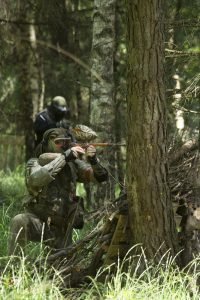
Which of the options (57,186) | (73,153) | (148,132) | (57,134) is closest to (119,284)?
(148,132)

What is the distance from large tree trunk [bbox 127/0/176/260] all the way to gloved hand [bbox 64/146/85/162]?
21.9 inches

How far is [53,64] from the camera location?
52.3 ft

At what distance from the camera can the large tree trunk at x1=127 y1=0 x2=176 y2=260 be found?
544 centimetres

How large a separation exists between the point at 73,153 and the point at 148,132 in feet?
2.80

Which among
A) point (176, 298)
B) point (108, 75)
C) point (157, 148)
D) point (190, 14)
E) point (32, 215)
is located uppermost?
point (190, 14)

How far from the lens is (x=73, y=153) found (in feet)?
19.6

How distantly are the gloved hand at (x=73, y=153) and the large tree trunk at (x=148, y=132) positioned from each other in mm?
557

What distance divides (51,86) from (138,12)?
34.0ft

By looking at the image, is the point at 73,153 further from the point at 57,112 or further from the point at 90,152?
the point at 57,112

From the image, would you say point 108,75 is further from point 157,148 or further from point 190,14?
point 157,148

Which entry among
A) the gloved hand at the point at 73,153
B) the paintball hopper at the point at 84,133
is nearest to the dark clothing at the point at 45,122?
the paintball hopper at the point at 84,133

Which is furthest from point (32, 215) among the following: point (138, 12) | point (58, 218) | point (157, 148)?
point (138, 12)

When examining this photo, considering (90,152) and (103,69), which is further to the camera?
(103,69)

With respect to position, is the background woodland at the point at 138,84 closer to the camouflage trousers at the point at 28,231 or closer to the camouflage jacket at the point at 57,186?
the camouflage jacket at the point at 57,186
